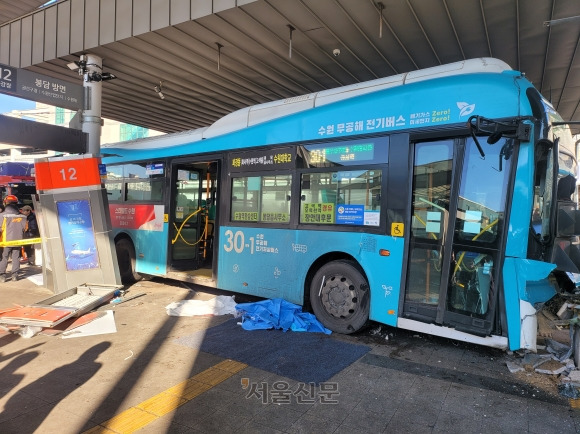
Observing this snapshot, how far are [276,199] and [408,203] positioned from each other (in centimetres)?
215

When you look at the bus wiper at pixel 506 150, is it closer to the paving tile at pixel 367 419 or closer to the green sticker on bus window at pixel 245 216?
the paving tile at pixel 367 419

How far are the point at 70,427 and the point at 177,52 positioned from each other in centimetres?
772

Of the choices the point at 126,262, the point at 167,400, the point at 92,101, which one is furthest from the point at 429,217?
the point at 92,101

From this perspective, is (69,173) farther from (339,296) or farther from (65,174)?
(339,296)

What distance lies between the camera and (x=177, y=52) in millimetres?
8664

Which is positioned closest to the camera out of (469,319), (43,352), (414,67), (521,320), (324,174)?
(521,320)

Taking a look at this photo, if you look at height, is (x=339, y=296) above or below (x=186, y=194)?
below

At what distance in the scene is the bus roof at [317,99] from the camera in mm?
4809

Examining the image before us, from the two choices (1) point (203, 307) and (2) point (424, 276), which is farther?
(1) point (203, 307)

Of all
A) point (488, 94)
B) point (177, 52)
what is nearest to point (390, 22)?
point (488, 94)

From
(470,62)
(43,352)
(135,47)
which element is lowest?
(43,352)

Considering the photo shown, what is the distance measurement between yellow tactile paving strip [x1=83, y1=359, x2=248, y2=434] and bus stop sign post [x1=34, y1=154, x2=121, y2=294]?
13.5 ft

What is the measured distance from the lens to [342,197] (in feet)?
17.9

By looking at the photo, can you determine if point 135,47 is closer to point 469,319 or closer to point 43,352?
point 43,352
